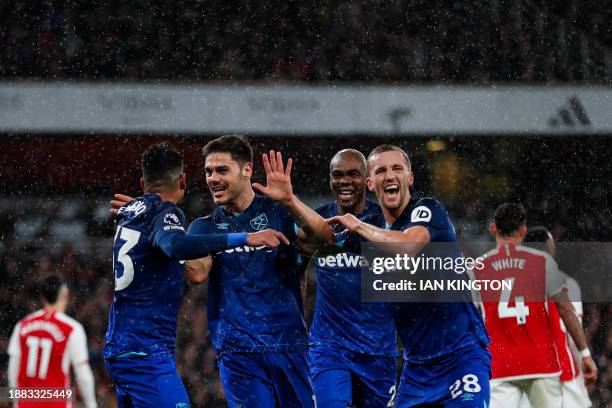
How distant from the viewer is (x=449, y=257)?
3887 millimetres

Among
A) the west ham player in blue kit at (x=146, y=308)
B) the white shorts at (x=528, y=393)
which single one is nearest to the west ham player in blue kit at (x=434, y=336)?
the west ham player in blue kit at (x=146, y=308)

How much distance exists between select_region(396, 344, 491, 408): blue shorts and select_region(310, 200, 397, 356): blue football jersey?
920mm

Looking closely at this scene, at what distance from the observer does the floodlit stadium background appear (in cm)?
1255

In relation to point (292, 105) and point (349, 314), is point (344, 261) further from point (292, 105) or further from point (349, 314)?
point (292, 105)

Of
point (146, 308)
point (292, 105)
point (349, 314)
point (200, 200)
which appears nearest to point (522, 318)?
point (349, 314)

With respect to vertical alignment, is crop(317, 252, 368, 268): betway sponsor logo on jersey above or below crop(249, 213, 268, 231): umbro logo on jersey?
below

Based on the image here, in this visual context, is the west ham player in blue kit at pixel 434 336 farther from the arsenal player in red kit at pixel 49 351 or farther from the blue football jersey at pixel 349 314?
the arsenal player in red kit at pixel 49 351

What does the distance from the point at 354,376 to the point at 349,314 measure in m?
0.34

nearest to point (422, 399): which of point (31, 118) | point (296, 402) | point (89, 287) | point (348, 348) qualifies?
point (296, 402)

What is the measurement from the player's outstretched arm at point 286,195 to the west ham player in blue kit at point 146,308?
0.15 m

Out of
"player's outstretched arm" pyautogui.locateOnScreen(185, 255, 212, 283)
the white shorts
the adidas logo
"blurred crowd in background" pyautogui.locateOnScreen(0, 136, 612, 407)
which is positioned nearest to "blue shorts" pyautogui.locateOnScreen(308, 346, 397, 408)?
"player's outstretched arm" pyautogui.locateOnScreen(185, 255, 212, 283)

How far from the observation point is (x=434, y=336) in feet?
12.8

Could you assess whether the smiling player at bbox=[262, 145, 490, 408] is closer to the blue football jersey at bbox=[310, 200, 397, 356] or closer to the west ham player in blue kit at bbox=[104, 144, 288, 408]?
the west ham player in blue kit at bbox=[104, 144, 288, 408]

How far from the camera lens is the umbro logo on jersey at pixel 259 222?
165 inches
